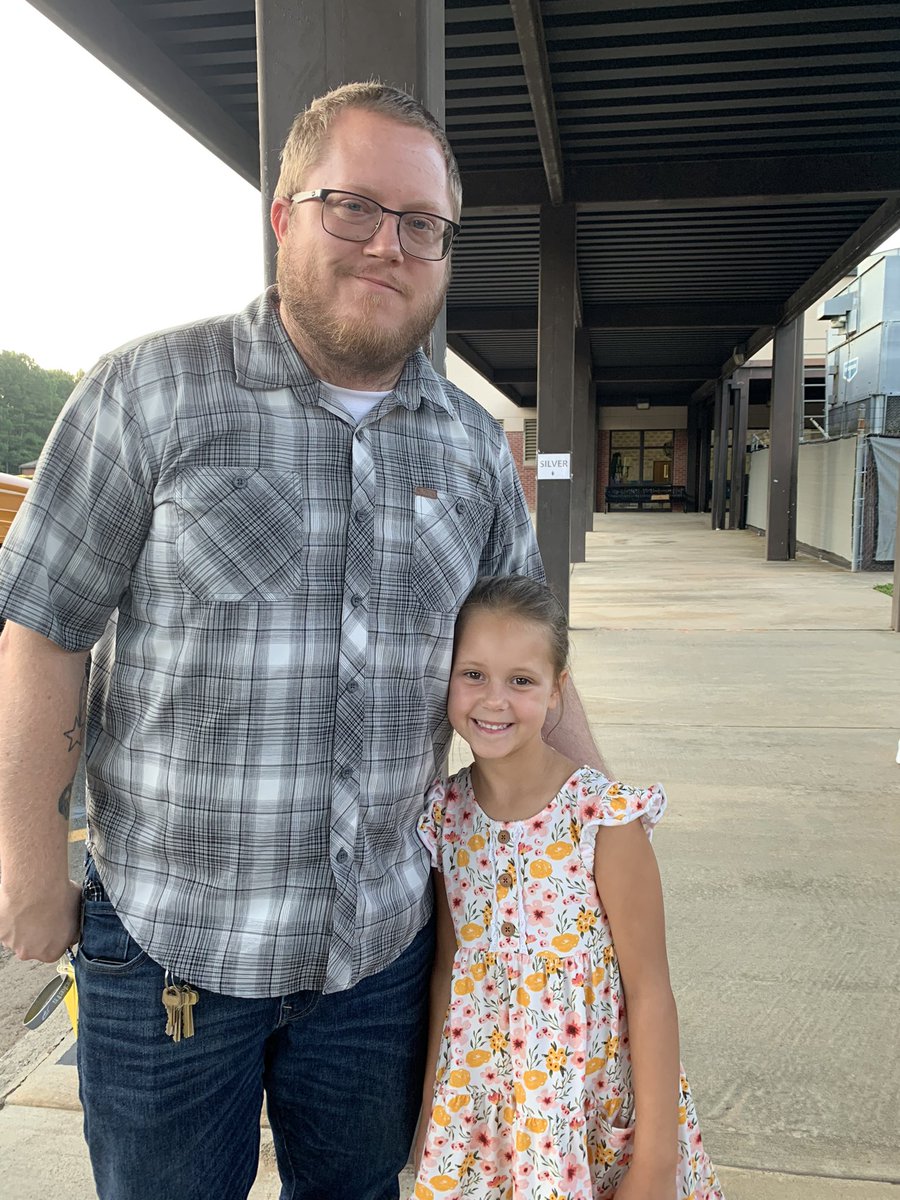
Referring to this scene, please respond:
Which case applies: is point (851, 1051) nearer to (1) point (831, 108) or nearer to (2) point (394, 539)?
(2) point (394, 539)

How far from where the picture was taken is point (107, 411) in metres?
1.38

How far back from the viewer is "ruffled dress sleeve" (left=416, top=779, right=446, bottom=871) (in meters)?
1.67

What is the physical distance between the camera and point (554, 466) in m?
9.83

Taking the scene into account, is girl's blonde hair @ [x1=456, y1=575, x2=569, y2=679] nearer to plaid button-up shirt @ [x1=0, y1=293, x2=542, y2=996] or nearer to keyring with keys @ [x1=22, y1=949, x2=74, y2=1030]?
plaid button-up shirt @ [x1=0, y1=293, x2=542, y2=996]

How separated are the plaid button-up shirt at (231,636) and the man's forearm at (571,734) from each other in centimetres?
38

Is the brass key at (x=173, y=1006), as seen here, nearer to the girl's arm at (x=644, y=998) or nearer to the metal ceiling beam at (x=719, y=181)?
the girl's arm at (x=644, y=998)

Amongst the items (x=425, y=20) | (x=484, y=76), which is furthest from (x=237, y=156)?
(x=425, y=20)

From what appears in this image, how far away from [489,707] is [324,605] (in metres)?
0.33

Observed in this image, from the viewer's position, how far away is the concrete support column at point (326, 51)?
2.05 m

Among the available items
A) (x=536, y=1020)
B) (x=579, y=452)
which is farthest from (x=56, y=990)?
(x=579, y=452)

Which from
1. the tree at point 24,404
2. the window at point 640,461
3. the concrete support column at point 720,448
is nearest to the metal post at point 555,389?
the concrete support column at point 720,448

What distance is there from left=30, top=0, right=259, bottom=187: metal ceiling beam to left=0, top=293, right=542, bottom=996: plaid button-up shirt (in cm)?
504

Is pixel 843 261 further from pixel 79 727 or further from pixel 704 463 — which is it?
pixel 704 463

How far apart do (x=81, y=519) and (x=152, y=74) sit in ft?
20.0
